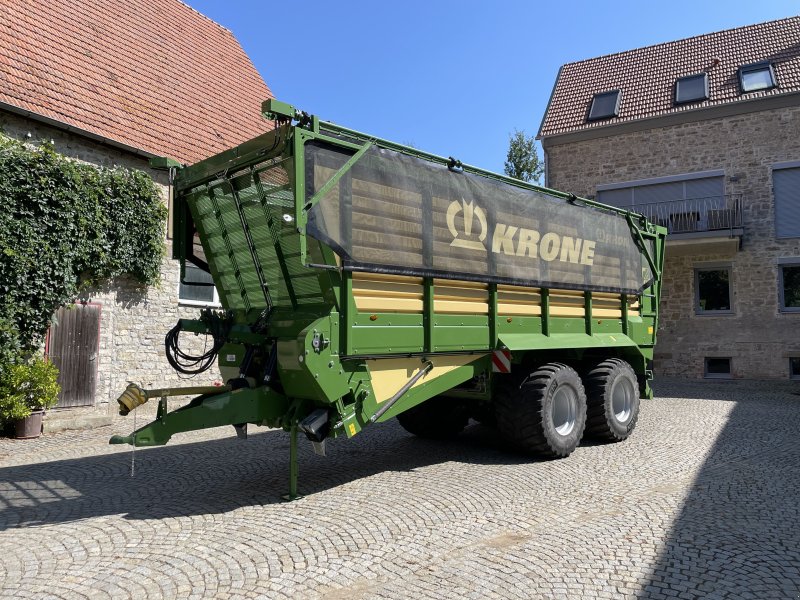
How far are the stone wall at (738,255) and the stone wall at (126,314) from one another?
13.5 meters

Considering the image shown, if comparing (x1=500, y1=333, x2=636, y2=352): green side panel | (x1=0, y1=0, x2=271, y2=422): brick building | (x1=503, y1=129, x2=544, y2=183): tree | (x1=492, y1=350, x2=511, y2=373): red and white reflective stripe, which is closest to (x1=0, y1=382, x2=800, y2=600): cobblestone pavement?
(x1=492, y1=350, x2=511, y2=373): red and white reflective stripe

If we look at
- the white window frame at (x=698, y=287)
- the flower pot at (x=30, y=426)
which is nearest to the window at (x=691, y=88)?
the white window frame at (x=698, y=287)

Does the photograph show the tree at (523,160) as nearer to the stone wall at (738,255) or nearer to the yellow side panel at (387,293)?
the stone wall at (738,255)

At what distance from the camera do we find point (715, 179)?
55.8 feet

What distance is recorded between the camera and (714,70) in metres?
18.1

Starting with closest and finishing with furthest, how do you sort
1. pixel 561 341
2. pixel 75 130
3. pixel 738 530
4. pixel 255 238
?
1. pixel 738 530
2. pixel 255 238
3. pixel 561 341
4. pixel 75 130

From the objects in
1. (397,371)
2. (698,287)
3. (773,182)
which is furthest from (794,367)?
(397,371)

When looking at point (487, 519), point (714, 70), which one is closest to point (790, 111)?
point (714, 70)

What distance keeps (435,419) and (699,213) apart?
12838 millimetres

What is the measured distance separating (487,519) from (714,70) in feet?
60.8

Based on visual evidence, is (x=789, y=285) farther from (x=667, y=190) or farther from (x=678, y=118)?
(x=678, y=118)

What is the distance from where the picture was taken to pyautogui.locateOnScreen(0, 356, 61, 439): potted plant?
25.4 feet

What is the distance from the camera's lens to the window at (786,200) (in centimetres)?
1611

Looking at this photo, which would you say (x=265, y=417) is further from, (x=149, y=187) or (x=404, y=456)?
(x=149, y=187)
